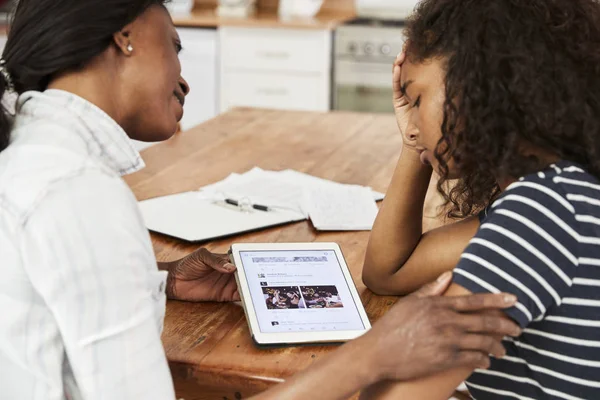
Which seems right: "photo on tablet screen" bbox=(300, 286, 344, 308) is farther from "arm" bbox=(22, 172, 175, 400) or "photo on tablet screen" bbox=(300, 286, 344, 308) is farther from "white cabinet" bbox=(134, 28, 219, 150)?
"white cabinet" bbox=(134, 28, 219, 150)

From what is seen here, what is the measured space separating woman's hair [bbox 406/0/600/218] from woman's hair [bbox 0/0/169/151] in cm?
42

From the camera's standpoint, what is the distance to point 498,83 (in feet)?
3.44

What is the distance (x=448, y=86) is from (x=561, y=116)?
15 centimetres

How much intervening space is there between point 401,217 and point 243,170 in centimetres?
70

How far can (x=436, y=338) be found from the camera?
992mm

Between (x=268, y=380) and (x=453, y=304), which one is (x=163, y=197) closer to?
(x=268, y=380)

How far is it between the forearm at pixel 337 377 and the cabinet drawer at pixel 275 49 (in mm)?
3313

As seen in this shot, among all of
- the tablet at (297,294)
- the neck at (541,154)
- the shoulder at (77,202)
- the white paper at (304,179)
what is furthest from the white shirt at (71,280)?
the white paper at (304,179)

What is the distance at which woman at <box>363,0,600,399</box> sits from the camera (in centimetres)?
100

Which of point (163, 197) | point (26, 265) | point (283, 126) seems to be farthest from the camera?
point (283, 126)

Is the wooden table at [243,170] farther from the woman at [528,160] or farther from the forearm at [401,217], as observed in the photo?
the woman at [528,160]

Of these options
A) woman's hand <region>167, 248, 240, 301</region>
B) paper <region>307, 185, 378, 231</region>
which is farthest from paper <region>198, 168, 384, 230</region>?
woman's hand <region>167, 248, 240, 301</region>

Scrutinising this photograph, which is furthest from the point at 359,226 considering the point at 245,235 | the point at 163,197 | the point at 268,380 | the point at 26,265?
the point at 26,265

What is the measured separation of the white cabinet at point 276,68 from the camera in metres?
4.25
